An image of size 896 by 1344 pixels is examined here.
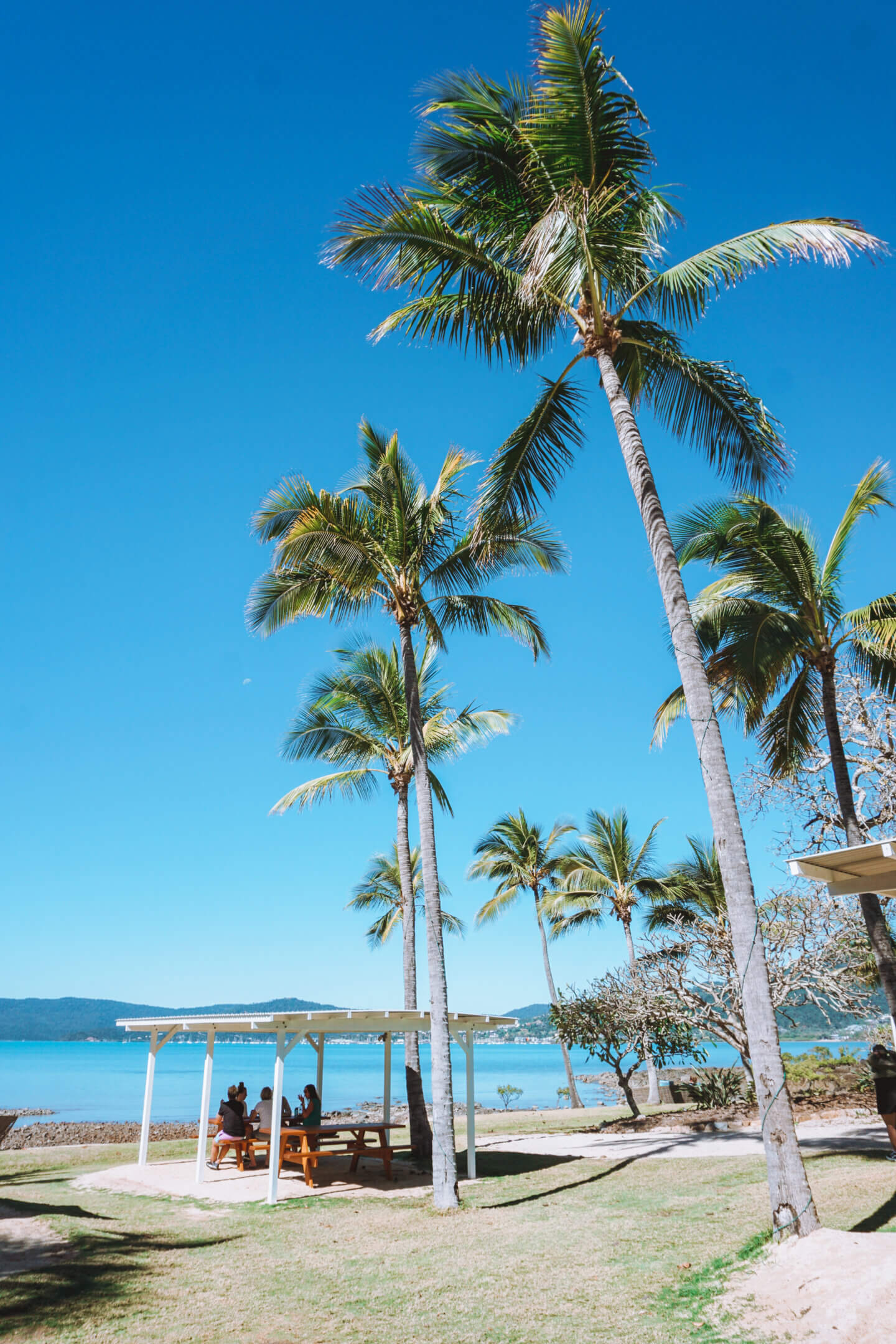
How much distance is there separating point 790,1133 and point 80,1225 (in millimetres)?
7826

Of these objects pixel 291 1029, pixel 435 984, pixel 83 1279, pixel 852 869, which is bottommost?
pixel 83 1279

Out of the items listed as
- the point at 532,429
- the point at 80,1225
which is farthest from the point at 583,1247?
the point at 532,429

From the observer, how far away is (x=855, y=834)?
462 inches

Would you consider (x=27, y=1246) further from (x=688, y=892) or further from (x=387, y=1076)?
(x=688, y=892)

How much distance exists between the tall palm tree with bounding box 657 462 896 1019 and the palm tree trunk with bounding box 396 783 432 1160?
7472 mm

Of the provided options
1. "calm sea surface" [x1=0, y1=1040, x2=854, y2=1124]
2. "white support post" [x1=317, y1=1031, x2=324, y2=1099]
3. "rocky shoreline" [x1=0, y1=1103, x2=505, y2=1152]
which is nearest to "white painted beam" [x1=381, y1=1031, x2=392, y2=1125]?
"white support post" [x1=317, y1=1031, x2=324, y2=1099]

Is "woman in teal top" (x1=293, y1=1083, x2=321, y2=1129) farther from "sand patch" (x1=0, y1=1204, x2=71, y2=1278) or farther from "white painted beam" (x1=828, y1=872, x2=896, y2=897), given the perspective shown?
"white painted beam" (x1=828, y1=872, x2=896, y2=897)

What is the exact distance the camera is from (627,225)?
959cm

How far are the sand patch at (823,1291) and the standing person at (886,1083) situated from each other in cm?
393

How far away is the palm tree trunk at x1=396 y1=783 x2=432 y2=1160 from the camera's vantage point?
15.9 metres

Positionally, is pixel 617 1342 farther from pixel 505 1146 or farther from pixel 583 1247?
pixel 505 1146

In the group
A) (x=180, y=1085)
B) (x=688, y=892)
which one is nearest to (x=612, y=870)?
(x=688, y=892)

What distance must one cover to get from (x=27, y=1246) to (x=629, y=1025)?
14.2m

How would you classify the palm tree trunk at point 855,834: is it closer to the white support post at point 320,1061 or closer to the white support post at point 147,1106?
the white support post at point 320,1061
